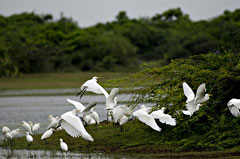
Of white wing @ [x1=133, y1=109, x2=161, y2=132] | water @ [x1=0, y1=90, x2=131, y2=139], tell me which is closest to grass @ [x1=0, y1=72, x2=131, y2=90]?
water @ [x1=0, y1=90, x2=131, y2=139]

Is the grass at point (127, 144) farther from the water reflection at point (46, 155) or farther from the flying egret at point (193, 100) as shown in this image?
the flying egret at point (193, 100)

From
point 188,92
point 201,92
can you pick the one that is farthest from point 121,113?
point 201,92

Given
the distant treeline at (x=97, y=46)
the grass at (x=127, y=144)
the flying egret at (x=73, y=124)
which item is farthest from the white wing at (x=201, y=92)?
the distant treeline at (x=97, y=46)

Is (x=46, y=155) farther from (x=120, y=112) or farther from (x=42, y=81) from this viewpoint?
(x=42, y=81)

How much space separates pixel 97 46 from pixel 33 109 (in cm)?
2649

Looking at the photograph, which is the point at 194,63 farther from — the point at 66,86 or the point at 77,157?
the point at 66,86

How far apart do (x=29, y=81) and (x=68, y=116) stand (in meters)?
24.9

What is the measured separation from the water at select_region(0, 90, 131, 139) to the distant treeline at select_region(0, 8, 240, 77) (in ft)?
41.1

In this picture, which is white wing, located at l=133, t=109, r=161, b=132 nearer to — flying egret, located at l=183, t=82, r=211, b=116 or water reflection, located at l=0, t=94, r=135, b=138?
flying egret, located at l=183, t=82, r=211, b=116

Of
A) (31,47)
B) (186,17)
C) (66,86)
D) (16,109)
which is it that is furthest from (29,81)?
(186,17)

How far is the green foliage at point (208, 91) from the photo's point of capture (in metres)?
10.1

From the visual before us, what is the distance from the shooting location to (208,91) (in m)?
10.8

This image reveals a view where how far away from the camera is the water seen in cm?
1686

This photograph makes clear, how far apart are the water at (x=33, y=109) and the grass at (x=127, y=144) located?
2.20 meters
